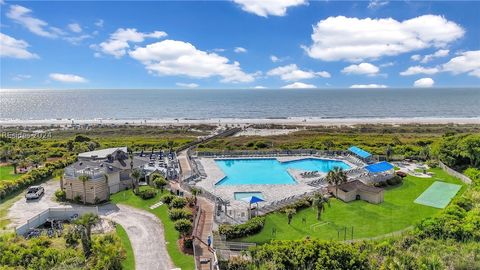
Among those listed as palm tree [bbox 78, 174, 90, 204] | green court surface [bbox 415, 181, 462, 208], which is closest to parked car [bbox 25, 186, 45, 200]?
palm tree [bbox 78, 174, 90, 204]

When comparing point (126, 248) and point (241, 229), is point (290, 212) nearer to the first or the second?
point (241, 229)

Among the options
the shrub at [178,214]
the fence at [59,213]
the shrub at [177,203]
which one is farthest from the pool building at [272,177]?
the fence at [59,213]

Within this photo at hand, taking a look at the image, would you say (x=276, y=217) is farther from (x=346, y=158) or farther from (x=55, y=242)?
(x=346, y=158)

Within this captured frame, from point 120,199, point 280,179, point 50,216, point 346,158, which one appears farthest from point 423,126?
point 50,216

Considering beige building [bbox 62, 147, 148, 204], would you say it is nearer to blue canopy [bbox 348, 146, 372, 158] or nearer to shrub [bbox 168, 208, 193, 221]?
shrub [bbox 168, 208, 193, 221]

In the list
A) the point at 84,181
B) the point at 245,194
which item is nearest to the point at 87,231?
the point at 84,181
